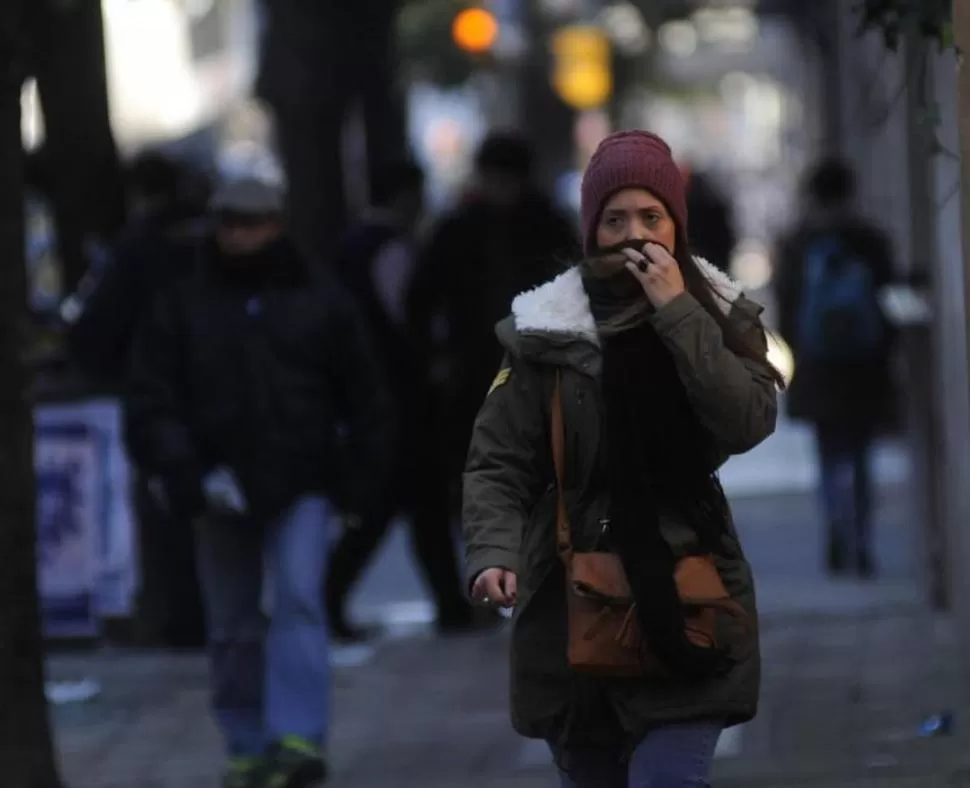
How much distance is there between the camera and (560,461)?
4633 millimetres

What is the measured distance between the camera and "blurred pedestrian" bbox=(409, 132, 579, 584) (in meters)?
9.71

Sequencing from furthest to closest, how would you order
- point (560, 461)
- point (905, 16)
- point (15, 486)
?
point (15, 486) < point (905, 16) < point (560, 461)

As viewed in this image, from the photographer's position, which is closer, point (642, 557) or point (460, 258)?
point (642, 557)

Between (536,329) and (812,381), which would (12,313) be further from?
(812,381)

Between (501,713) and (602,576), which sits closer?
(602,576)

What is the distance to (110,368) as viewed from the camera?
969 cm

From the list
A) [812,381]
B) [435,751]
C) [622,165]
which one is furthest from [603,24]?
[622,165]

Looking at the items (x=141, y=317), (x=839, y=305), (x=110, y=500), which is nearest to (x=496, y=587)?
(x=141, y=317)

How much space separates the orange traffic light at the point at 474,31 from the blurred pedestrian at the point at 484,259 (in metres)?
8.88

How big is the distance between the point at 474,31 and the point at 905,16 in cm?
1224

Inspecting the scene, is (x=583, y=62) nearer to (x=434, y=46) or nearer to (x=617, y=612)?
(x=434, y=46)

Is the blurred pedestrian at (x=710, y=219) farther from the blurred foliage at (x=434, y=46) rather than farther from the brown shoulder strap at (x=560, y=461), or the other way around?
the brown shoulder strap at (x=560, y=461)

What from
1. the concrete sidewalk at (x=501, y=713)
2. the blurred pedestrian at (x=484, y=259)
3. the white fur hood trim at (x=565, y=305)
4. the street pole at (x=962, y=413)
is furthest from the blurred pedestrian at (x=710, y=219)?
the white fur hood trim at (x=565, y=305)

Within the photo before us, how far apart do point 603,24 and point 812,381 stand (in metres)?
16.0
